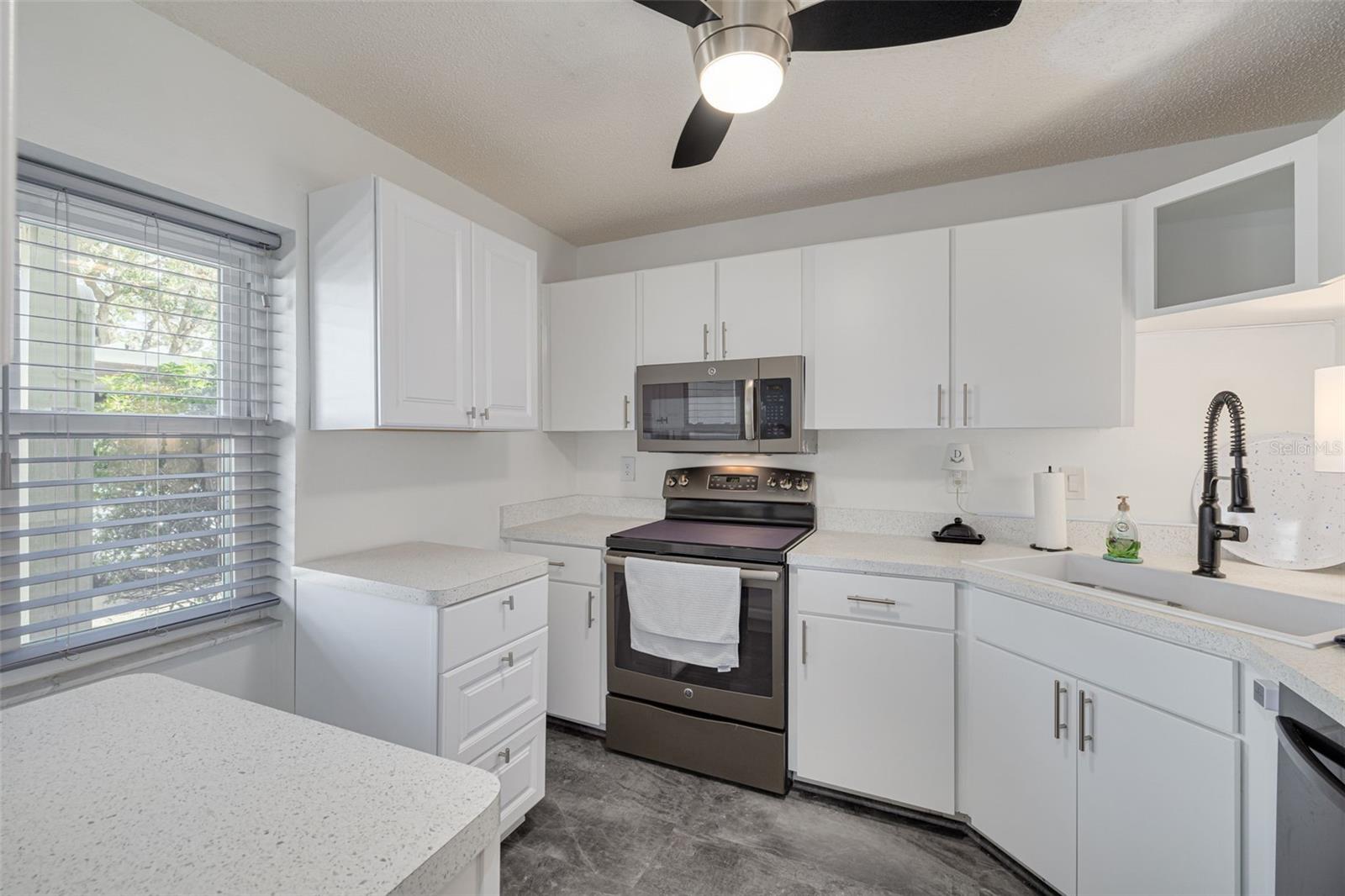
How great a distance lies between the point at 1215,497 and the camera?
1.70 m

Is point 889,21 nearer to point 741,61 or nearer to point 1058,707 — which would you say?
point 741,61

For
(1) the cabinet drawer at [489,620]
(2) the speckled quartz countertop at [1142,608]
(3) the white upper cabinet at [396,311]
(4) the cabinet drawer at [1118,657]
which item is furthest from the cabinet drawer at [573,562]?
(4) the cabinet drawer at [1118,657]

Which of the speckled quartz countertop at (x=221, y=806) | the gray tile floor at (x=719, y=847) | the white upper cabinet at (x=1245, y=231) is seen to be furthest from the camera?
the gray tile floor at (x=719, y=847)

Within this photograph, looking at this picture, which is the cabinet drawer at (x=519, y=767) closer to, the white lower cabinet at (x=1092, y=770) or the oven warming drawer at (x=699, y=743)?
the oven warming drawer at (x=699, y=743)

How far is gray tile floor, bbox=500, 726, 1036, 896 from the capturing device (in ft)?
5.69

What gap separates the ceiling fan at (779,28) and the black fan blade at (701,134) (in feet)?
0.56

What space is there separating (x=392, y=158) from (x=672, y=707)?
2.41m

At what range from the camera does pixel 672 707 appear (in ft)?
7.66

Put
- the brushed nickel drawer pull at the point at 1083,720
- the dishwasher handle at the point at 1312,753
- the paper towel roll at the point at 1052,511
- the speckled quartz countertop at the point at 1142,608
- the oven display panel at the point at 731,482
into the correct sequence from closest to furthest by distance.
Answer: the dishwasher handle at the point at 1312,753 < the speckled quartz countertop at the point at 1142,608 < the brushed nickel drawer pull at the point at 1083,720 < the paper towel roll at the point at 1052,511 < the oven display panel at the point at 731,482

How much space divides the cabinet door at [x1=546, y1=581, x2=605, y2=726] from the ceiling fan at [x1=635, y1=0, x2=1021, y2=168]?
77.0 inches

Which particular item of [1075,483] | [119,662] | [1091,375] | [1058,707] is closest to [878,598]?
[1058,707]

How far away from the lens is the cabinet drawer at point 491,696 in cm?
163

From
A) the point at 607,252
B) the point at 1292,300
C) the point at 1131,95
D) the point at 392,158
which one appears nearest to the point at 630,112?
the point at 392,158

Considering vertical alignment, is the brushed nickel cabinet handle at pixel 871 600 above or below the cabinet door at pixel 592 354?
below
